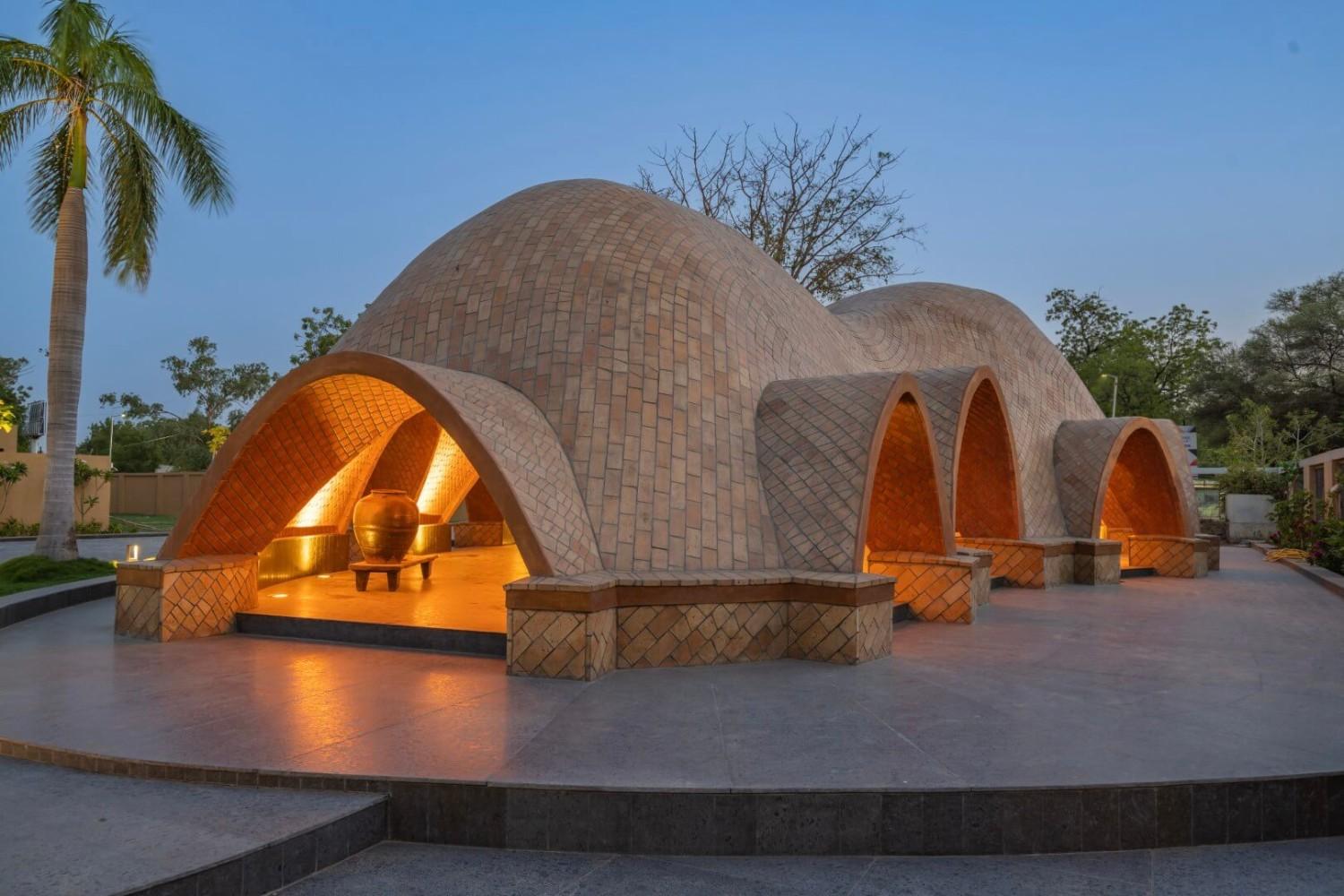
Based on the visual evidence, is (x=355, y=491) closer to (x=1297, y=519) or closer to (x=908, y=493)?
(x=908, y=493)

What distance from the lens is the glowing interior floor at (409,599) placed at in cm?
860

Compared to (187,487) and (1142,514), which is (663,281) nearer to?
(1142,514)

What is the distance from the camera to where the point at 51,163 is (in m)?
13.5

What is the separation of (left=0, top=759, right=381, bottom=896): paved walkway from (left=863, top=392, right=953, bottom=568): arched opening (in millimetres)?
7086

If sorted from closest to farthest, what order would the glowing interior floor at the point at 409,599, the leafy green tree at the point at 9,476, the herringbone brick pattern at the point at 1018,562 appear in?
the glowing interior floor at the point at 409,599 → the herringbone brick pattern at the point at 1018,562 → the leafy green tree at the point at 9,476

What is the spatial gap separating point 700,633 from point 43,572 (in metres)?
10.3

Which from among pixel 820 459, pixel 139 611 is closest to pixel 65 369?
pixel 139 611

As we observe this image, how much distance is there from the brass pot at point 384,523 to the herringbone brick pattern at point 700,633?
14.0 ft

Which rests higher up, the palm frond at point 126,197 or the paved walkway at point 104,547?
the palm frond at point 126,197

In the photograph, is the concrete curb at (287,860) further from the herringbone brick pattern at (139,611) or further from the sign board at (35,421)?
the sign board at (35,421)

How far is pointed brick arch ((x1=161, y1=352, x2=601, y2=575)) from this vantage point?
767 centimetres

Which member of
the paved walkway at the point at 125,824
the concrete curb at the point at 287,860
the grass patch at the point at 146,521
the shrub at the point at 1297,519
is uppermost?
the shrub at the point at 1297,519

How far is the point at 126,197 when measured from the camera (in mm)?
13781

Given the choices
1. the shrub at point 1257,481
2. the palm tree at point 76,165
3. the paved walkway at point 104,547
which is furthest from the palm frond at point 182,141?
the shrub at point 1257,481
